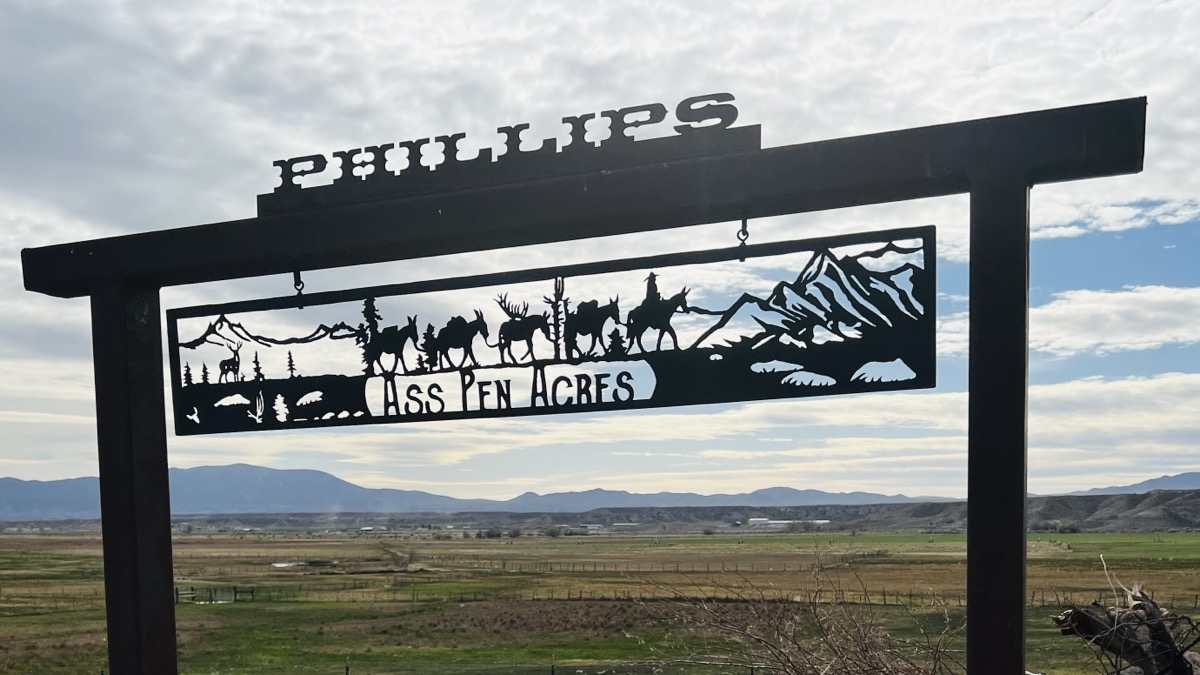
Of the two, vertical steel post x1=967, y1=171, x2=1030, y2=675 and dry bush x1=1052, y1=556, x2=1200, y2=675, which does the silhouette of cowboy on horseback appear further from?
dry bush x1=1052, y1=556, x2=1200, y2=675

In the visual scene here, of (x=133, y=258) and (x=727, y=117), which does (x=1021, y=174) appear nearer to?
(x=727, y=117)

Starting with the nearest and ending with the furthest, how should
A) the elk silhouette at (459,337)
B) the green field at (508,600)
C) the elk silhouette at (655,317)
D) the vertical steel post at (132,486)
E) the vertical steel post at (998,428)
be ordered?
the vertical steel post at (998,428), the elk silhouette at (655,317), the elk silhouette at (459,337), the vertical steel post at (132,486), the green field at (508,600)

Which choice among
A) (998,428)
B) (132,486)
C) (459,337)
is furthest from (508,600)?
(998,428)

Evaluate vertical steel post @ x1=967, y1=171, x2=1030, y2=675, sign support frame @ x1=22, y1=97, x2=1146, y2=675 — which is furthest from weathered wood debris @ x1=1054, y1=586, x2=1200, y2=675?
sign support frame @ x1=22, y1=97, x2=1146, y2=675

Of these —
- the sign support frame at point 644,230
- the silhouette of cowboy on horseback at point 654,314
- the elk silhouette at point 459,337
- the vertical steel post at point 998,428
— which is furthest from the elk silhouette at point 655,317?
the vertical steel post at point 998,428

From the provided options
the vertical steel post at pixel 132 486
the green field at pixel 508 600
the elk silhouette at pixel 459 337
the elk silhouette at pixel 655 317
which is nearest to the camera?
the elk silhouette at pixel 655 317

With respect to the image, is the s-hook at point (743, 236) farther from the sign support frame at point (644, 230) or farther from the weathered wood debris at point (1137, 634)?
the weathered wood debris at point (1137, 634)

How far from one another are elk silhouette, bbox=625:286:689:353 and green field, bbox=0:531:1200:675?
3.72 feet

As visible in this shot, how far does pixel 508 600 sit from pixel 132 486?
42113 mm

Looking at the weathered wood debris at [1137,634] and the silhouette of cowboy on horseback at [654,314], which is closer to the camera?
the silhouette of cowboy on horseback at [654,314]

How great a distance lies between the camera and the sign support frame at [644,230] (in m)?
2.87

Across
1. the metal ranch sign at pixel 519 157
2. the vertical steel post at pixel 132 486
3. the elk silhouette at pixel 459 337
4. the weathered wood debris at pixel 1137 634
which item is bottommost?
the weathered wood debris at pixel 1137 634

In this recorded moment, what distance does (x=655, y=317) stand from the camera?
3.47 metres

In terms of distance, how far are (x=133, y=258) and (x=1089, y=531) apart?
397ft
